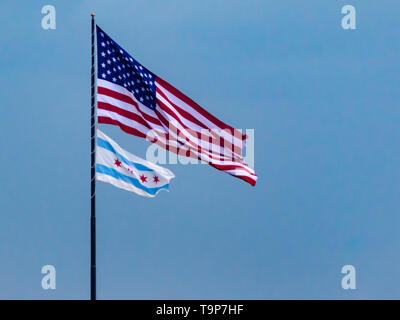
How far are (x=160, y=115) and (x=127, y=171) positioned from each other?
8.98 ft

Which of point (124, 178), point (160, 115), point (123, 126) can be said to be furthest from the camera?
point (160, 115)

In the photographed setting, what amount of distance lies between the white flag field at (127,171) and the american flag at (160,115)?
39.4 inches

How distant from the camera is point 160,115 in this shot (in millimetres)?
48125

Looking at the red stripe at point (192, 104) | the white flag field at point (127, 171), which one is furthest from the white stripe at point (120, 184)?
the red stripe at point (192, 104)

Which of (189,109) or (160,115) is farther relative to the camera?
(189,109)

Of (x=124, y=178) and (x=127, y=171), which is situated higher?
(x=127, y=171)

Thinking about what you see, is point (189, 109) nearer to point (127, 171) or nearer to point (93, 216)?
point (127, 171)

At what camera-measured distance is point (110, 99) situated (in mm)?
47312

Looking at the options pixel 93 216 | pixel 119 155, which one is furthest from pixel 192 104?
pixel 93 216
